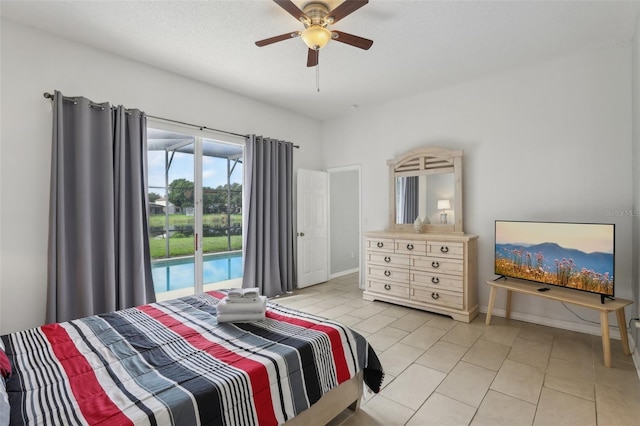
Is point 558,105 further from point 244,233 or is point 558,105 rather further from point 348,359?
point 244,233

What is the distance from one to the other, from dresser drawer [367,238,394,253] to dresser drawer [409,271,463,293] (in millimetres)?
434

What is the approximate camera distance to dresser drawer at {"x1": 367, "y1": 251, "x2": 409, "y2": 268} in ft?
13.4

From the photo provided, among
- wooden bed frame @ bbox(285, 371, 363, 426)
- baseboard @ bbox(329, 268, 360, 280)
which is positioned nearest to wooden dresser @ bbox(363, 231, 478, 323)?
baseboard @ bbox(329, 268, 360, 280)

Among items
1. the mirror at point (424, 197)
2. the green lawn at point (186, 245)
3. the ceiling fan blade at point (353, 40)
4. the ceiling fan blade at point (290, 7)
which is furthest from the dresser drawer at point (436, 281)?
the ceiling fan blade at point (290, 7)

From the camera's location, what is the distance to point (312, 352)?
171cm

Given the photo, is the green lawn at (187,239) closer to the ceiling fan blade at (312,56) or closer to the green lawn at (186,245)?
the green lawn at (186,245)

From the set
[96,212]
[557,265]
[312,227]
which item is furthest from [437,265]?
[96,212]

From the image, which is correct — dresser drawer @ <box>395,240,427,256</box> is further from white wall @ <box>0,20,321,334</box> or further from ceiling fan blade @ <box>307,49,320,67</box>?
white wall @ <box>0,20,321,334</box>

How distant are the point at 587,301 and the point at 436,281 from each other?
1404 mm

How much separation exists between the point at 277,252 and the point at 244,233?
631 millimetres

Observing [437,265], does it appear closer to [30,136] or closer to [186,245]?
[186,245]

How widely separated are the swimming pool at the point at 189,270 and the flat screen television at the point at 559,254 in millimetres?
3522

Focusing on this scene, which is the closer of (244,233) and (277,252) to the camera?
(244,233)

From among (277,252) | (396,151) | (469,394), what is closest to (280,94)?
(396,151)
